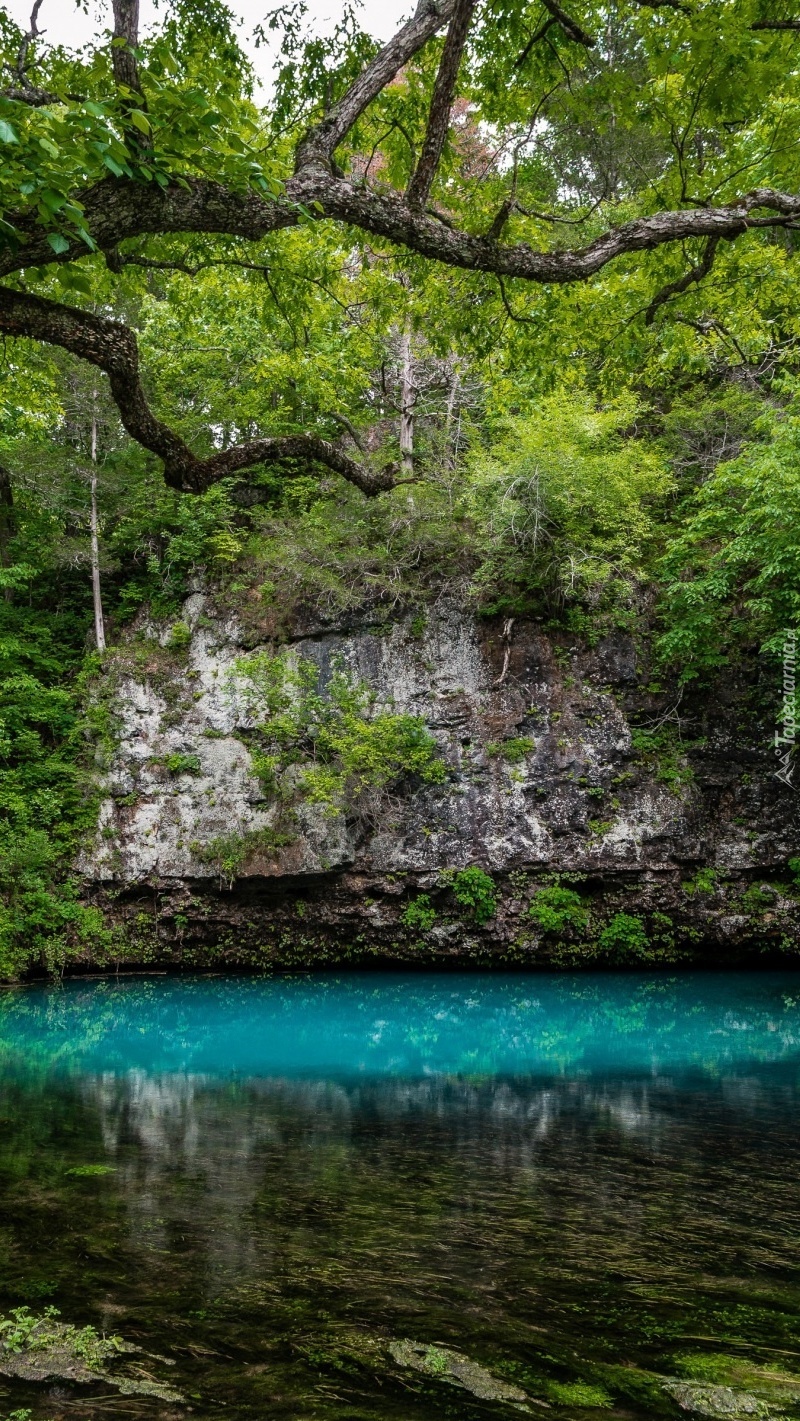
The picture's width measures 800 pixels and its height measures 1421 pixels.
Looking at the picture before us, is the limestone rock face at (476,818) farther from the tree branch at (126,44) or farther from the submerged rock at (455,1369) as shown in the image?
the tree branch at (126,44)

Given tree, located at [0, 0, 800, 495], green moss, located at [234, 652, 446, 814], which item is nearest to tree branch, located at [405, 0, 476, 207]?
tree, located at [0, 0, 800, 495]

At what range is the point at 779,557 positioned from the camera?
12.8 metres

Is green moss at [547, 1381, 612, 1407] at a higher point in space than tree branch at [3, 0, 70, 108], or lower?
lower

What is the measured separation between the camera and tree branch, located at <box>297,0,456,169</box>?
420 cm

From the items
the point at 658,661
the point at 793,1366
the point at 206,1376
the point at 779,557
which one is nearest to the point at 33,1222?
the point at 206,1376

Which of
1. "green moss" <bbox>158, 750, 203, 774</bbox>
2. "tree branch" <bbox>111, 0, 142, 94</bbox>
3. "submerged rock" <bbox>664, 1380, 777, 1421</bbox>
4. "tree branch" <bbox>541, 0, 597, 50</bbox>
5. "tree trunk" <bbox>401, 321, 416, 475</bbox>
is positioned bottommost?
"submerged rock" <bbox>664, 1380, 777, 1421</bbox>

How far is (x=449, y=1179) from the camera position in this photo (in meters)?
5.18

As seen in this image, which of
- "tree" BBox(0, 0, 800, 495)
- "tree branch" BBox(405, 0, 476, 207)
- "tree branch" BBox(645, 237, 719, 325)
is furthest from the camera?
"tree branch" BBox(645, 237, 719, 325)

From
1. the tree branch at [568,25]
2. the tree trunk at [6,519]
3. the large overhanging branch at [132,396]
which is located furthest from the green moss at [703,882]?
the tree trunk at [6,519]

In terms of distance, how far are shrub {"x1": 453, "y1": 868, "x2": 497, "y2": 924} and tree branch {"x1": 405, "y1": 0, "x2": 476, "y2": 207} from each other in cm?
1204

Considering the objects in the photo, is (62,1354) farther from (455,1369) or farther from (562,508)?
(562,508)

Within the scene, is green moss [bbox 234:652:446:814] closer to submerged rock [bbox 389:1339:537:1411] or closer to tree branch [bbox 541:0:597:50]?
tree branch [bbox 541:0:597:50]

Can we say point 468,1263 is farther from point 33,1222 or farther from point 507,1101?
point 507,1101

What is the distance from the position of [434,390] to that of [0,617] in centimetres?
1154
